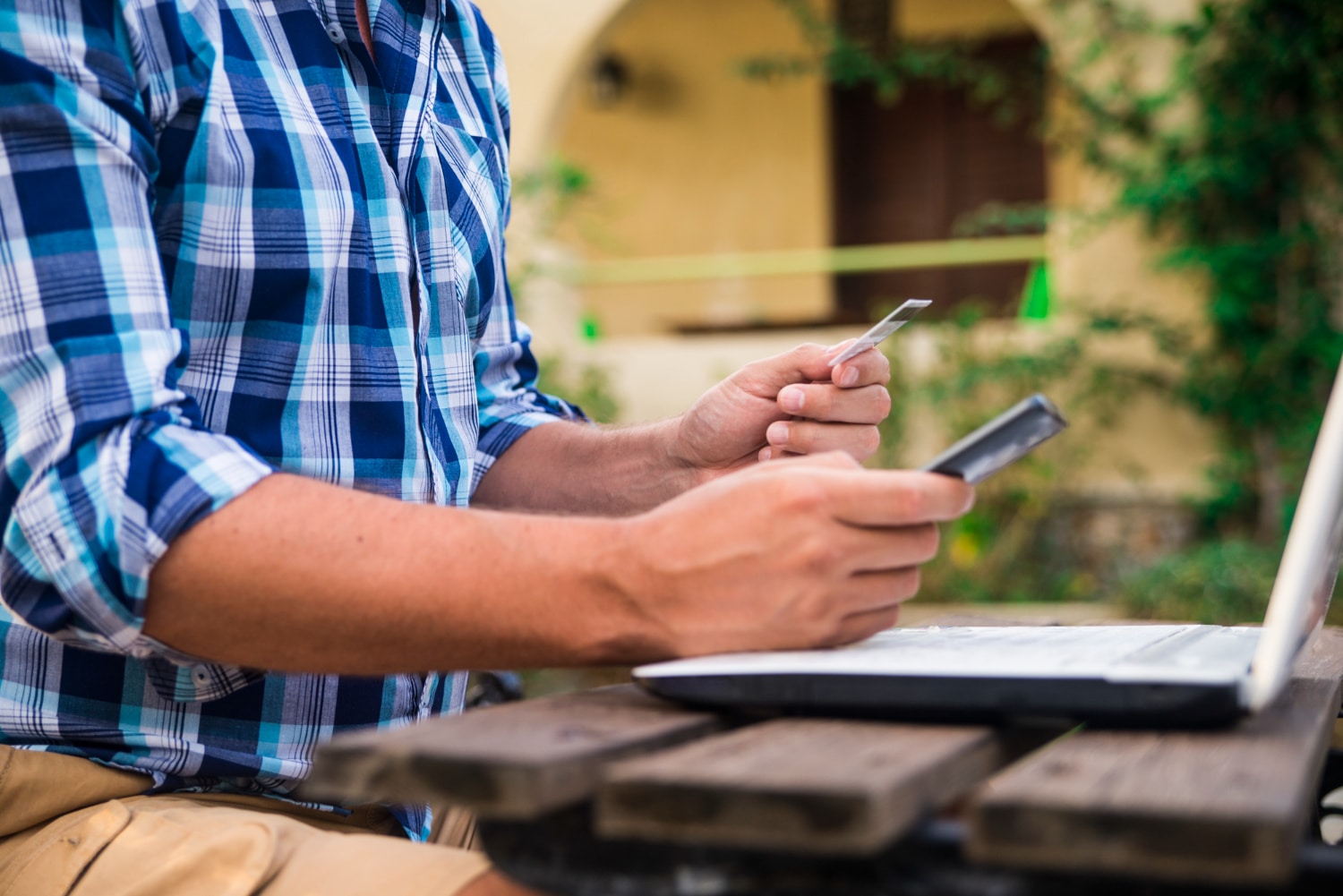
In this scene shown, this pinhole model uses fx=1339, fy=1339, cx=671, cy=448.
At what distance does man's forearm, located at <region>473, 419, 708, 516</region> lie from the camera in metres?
1.58

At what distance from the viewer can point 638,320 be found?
8.84m

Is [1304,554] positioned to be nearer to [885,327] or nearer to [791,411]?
[885,327]

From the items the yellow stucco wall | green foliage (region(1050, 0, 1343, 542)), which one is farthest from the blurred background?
the yellow stucco wall

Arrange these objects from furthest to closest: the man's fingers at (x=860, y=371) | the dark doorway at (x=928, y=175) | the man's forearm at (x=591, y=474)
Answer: the dark doorway at (x=928, y=175) < the man's forearm at (x=591, y=474) < the man's fingers at (x=860, y=371)

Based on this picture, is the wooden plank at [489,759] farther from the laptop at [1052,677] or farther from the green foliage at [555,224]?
the green foliage at [555,224]

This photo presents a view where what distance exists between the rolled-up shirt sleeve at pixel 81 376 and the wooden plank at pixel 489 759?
0.26 m

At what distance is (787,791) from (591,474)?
0.99m

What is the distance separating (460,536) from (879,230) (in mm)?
7657

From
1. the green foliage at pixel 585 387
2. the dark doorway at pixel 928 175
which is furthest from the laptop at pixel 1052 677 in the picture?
the dark doorway at pixel 928 175

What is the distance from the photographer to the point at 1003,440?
870 millimetres

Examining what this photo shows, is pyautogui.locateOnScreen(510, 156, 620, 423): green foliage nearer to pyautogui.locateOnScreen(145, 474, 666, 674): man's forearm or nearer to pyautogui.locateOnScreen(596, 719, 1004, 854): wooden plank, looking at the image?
pyautogui.locateOnScreen(145, 474, 666, 674): man's forearm

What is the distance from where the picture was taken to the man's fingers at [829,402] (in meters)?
1.39

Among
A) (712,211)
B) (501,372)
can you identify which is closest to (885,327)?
(501,372)

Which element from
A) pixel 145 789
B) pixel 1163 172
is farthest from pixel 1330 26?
pixel 145 789
